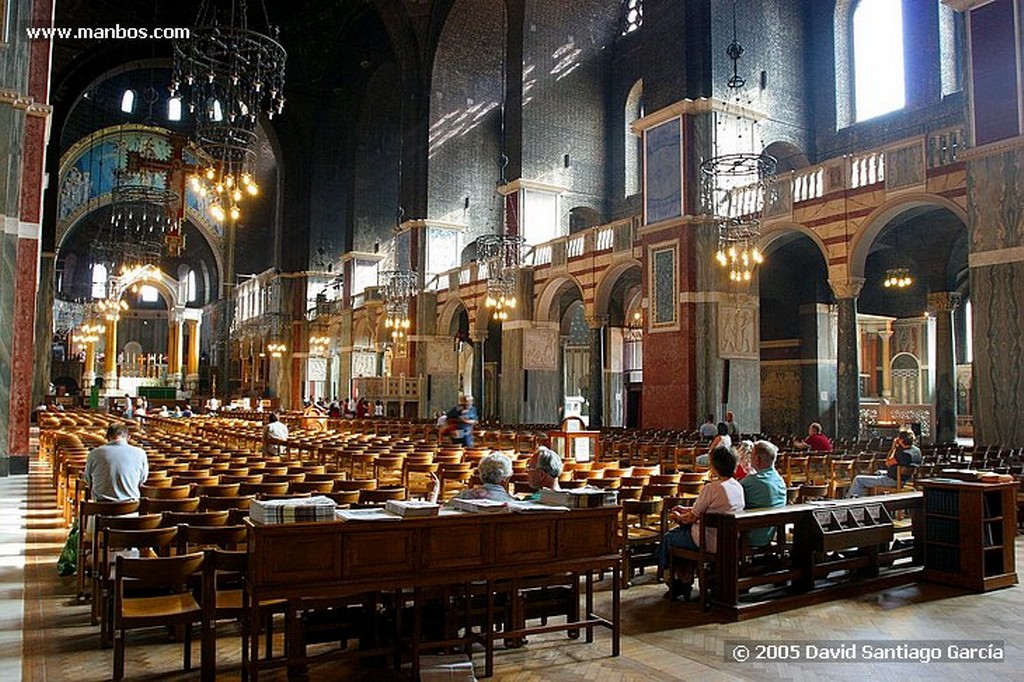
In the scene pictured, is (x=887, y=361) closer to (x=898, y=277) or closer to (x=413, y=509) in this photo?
(x=898, y=277)

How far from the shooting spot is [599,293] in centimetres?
2305

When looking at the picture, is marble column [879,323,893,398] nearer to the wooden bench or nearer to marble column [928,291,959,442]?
marble column [928,291,959,442]

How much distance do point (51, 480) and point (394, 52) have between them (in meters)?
23.8

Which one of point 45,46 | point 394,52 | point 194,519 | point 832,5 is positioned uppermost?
point 394,52

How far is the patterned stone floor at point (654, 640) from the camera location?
4.72 metres

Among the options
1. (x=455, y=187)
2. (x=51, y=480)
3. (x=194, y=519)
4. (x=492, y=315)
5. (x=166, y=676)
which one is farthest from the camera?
(x=455, y=187)

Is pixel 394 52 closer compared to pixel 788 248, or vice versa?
pixel 788 248

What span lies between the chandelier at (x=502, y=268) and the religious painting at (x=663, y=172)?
4.29 meters

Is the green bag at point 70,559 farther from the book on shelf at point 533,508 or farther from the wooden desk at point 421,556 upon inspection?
the book on shelf at point 533,508

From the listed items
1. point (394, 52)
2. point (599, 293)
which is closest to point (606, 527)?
point (599, 293)

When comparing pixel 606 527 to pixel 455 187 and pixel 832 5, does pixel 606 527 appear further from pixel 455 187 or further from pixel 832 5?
pixel 455 187

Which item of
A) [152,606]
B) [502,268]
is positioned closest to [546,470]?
[152,606]

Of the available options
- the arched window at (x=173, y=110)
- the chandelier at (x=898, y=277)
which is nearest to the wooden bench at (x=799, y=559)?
the chandelier at (x=898, y=277)

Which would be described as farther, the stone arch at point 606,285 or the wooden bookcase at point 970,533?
the stone arch at point 606,285
